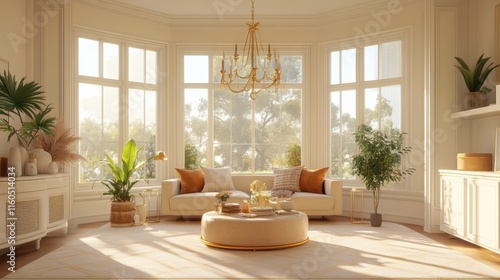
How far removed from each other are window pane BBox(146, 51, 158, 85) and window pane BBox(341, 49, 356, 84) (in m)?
3.58

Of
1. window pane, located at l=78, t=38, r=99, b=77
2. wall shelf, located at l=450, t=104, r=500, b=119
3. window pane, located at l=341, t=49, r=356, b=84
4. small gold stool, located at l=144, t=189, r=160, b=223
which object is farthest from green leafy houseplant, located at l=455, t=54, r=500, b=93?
window pane, located at l=78, t=38, r=99, b=77

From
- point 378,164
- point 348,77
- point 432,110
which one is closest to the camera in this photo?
point 432,110

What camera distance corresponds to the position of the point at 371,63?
26.1 feet

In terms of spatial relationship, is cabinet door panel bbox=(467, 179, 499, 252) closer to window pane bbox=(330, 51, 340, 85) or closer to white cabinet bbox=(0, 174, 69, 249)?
window pane bbox=(330, 51, 340, 85)

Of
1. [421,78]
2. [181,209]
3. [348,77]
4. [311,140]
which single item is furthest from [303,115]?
[181,209]

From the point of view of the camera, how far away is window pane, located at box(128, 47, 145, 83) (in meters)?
8.09

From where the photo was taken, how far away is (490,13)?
5891 mm

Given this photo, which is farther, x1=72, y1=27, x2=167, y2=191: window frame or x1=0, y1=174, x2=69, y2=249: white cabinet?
x1=72, y1=27, x2=167, y2=191: window frame

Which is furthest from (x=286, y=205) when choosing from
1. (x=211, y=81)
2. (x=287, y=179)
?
(x=211, y=81)

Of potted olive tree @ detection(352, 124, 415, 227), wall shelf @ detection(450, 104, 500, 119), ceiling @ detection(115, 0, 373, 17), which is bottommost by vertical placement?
potted olive tree @ detection(352, 124, 415, 227)

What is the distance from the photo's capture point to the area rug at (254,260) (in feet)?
13.7

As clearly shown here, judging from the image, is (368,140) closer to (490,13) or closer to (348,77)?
(348,77)

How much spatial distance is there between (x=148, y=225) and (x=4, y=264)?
2609mm

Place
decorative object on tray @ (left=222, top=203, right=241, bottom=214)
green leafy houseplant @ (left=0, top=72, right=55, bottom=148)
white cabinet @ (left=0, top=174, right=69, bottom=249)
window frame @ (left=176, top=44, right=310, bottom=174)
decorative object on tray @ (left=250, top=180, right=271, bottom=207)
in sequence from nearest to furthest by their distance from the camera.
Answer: white cabinet @ (left=0, top=174, right=69, bottom=249), green leafy houseplant @ (left=0, top=72, right=55, bottom=148), decorative object on tray @ (left=222, top=203, right=241, bottom=214), decorative object on tray @ (left=250, top=180, right=271, bottom=207), window frame @ (left=176, top=44, right=310, bottom=174)
